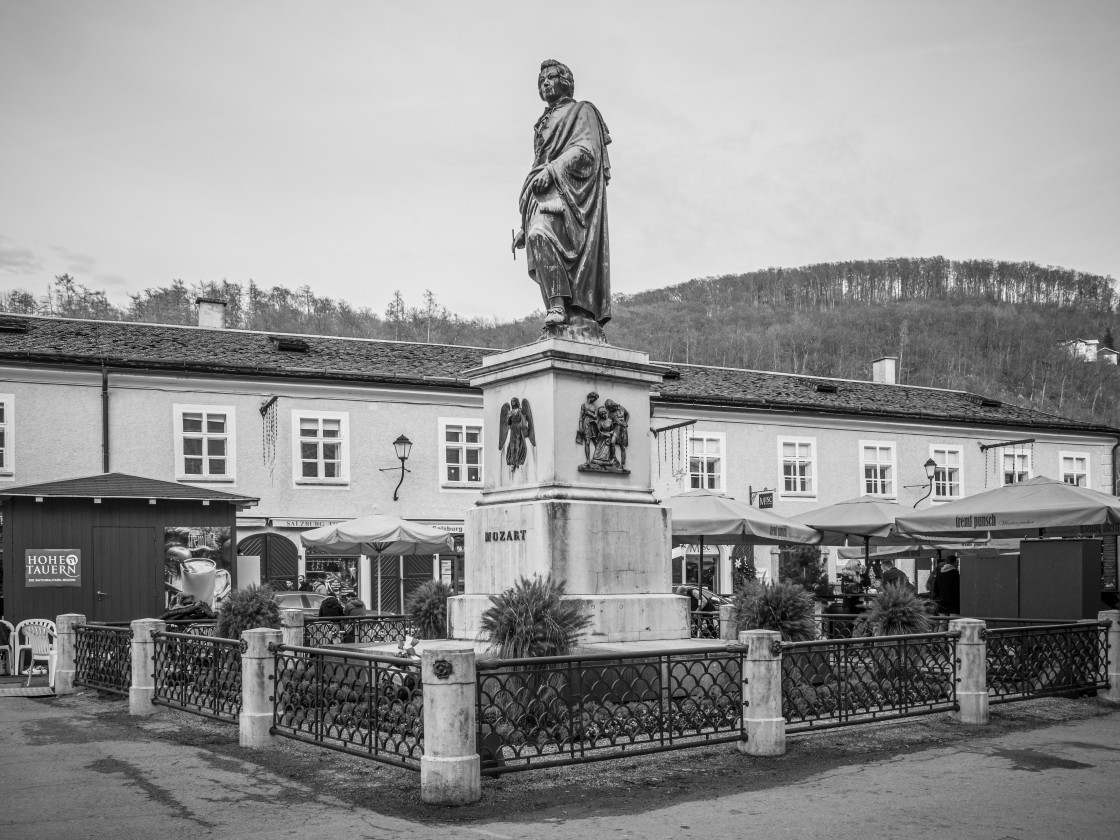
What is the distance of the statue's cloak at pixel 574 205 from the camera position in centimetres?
1160

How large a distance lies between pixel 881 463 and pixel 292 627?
1014 inches

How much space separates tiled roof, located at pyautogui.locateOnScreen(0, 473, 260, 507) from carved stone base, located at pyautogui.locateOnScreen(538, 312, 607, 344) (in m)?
9.56

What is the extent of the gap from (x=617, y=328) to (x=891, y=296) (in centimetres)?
2791

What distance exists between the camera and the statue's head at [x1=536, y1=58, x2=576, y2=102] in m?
12.1

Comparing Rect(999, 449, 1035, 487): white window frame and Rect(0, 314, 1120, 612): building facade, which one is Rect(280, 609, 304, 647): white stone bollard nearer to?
Rect(0, 314, 1120, 612): building facade

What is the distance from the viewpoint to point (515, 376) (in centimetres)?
1124

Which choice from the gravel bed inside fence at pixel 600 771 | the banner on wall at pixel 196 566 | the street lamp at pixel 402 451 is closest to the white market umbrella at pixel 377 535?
the banner on wall at pixel 196 566

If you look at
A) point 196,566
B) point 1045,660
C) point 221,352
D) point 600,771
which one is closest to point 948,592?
point 1045,660

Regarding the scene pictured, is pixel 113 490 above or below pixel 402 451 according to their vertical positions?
below

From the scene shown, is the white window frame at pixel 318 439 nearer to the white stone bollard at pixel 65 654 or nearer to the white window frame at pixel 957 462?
the white stone bollard at pixel 65 654

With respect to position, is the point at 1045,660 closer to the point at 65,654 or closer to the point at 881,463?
the point at 65,654

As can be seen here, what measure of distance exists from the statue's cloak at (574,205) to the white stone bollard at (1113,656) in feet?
21.0

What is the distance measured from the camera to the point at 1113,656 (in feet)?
Result: 40.4

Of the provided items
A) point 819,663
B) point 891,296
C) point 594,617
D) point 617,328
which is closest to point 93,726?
point 594,617
